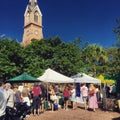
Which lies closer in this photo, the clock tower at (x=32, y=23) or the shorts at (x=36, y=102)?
the shorts at (x=36, y=102)

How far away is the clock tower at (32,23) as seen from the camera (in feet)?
234

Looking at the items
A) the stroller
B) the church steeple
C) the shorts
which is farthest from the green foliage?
the church steeple

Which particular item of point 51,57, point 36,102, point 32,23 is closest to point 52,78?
point 36,102

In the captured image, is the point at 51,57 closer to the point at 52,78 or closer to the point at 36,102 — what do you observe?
the point at 52,78

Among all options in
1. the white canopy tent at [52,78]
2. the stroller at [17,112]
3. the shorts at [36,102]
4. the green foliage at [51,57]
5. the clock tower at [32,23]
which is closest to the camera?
the stroller at [17,112]

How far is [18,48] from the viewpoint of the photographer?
1202 inches

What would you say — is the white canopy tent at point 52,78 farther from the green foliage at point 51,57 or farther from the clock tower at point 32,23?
the clock tower at point 32,23

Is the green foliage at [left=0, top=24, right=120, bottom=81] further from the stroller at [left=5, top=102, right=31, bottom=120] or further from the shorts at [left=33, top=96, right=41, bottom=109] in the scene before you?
the stroller at [left=5, top=102, right=31, bottom=120]

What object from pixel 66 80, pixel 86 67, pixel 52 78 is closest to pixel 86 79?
pixel 66 80

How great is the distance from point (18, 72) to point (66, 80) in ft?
43.8

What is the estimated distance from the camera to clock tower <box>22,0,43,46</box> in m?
71.2

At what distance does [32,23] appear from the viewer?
73438mm

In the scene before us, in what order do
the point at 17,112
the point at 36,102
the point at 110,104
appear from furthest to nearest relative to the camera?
the point at 110,104, the point at 36,102, the point at 17,112

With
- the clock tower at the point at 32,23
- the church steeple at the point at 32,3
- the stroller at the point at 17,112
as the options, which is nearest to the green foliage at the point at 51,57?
the stroller at the point at 17,112
